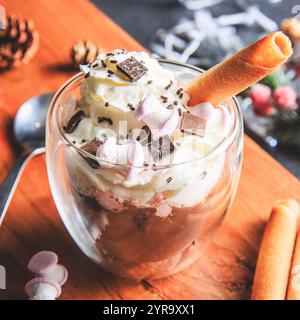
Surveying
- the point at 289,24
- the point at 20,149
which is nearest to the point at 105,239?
the point at 20,149

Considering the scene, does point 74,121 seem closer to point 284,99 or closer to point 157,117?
point 157,117

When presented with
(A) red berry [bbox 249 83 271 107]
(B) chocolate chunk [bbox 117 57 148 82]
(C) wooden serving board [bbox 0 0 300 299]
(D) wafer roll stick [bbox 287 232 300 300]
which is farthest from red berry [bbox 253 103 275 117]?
(B) chocolate chunk [bbox 117 57 148 82]

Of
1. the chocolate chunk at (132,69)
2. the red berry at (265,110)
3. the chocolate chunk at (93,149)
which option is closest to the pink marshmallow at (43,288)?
the chocolate chunk at (93,149)

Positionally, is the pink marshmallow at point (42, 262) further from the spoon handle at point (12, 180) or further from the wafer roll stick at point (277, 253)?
the wafer roll stick at point (277, 253)

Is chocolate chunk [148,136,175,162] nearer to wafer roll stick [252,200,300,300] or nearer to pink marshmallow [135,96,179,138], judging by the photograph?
pink marshmallow [135,96,179,138]

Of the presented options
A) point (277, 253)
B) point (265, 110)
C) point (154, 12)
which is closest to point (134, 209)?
point (277, 253)

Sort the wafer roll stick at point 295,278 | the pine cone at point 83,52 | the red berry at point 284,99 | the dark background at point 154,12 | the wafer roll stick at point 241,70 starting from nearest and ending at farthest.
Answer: the wafer roll stick at point 241,70
the wafer roll stick at point 295,278
the pine cone at point 83,52
the red berry at point 284,99
the dark background at point 154,12
